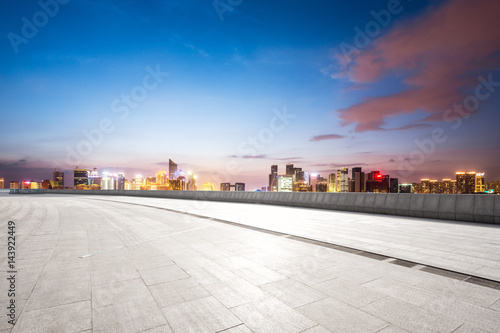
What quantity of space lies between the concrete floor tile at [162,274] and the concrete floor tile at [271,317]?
1460 mm

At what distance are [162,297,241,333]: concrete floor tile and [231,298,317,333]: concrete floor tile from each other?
0.15m

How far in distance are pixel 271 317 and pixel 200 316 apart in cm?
80

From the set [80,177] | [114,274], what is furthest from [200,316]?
[80,177]

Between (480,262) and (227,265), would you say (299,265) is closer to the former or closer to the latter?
(227,265)

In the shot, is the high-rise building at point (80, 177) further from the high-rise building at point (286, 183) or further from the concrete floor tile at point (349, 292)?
the concrete floor tile at point (349, 292)

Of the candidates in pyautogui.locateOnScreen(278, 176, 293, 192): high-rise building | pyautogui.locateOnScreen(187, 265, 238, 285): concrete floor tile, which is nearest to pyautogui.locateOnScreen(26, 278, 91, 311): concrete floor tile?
pyautogui.locateOnScreen(187, 265, 238, 285): concrete floor tile

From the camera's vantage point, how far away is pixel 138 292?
3.75m

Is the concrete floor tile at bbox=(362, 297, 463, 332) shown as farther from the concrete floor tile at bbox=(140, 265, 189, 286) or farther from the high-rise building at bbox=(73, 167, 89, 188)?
the high-rise building at bbox=(73, 167, 89, 188)

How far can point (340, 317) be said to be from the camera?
10.0ft

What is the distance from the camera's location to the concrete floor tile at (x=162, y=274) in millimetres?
4188

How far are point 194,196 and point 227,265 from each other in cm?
2657

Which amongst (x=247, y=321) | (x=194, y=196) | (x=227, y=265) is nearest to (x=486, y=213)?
(x=227, y=265)

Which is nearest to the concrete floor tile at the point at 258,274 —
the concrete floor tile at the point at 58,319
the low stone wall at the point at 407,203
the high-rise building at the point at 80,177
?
the concrete floor tile at the point at 58,319

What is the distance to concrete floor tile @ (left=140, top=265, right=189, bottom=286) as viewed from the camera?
419 cm
